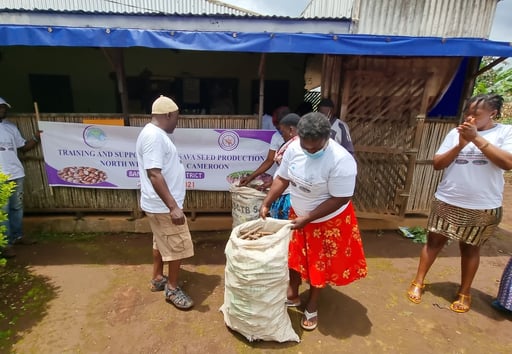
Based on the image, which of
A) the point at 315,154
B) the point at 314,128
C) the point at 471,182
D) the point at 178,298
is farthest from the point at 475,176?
the point at 178,298

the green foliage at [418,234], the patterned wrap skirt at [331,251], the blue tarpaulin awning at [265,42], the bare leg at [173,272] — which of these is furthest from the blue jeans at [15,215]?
the green foliage at [418,234]

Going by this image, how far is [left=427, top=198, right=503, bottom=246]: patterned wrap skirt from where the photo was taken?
8.64 feet

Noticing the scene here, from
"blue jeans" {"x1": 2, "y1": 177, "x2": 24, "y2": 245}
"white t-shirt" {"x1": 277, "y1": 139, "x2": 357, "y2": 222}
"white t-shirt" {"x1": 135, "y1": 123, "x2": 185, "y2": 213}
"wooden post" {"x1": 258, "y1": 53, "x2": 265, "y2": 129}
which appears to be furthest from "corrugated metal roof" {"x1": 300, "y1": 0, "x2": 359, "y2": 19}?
"blue jeans" {"x1": 2, "y1": 177, "x2": 24, "y2": 245}

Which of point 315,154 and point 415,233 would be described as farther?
point 415,233

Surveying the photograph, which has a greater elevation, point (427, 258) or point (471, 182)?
point (471, 182)

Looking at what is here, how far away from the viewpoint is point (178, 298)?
2811 millimetres

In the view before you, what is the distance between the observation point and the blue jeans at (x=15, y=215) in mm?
3543

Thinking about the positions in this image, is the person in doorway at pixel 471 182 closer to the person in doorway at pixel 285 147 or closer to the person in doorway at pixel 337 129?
the person in doorway at pixel 337 129

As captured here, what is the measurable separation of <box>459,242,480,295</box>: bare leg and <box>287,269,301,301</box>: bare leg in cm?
156

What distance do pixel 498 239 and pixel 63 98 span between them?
9.62 meters

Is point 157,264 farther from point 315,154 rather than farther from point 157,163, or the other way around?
point 315,154

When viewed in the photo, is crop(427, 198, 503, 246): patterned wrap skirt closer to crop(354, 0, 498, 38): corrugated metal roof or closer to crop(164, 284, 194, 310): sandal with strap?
crop(164, 284, 194, 310): sandal with strap

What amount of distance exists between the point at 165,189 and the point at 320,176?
120 centimetres

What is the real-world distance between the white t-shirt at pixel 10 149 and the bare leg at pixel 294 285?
328cm
